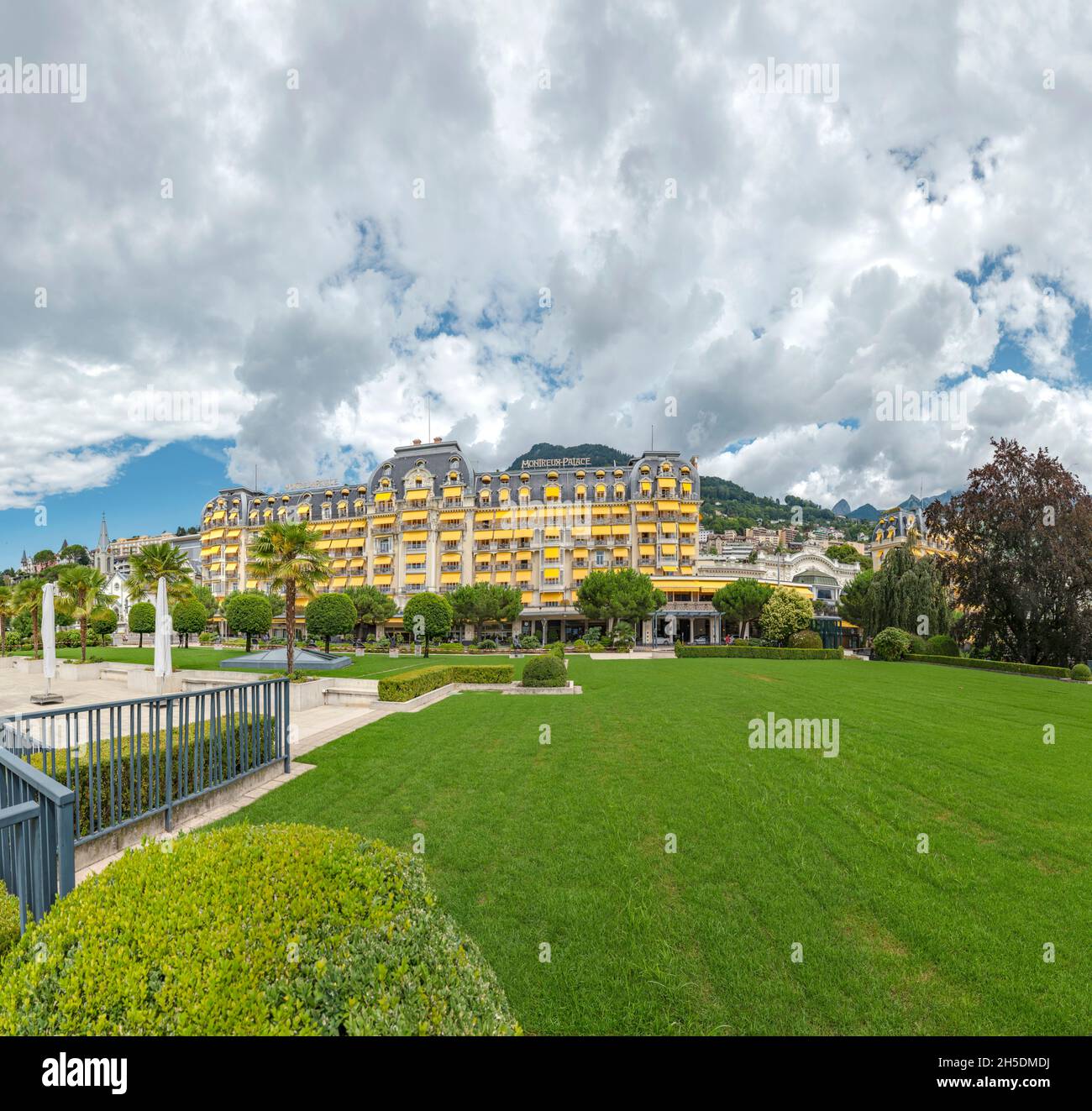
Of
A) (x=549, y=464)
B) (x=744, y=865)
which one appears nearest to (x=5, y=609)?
(x=549, y=464)

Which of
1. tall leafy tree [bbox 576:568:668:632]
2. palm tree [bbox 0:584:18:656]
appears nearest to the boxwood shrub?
tall leafy tree [bbox 576:568:668:632]

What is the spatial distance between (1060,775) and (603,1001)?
1026 centimetres

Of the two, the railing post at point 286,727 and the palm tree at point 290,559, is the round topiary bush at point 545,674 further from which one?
the railing post at point 286,727

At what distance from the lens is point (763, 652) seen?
42.1 m

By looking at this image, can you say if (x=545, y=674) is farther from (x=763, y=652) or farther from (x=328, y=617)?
(x=763, y=652)

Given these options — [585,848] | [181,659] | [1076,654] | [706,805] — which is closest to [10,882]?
[585,848]

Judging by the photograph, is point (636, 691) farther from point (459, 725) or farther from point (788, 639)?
point (788, 639)

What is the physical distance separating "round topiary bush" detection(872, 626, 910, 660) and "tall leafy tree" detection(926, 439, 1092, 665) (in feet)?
10.8

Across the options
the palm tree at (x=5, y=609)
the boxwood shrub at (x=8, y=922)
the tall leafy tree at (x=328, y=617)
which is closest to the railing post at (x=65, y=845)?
the boxwood shrub at (x=8, y=922)

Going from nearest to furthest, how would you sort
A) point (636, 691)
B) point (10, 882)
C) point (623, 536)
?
point (10, 882) → point (636, 691) → point (623, 536)

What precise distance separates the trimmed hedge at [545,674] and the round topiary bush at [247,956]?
18.0 m
